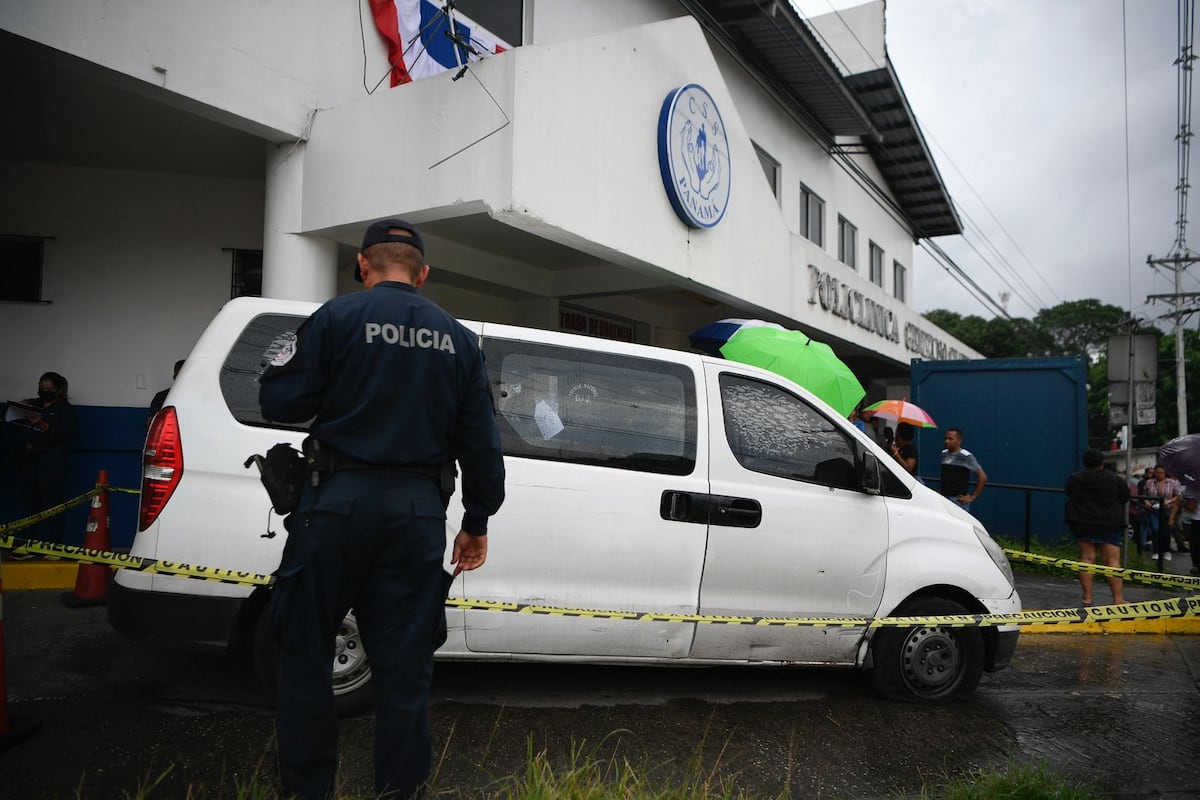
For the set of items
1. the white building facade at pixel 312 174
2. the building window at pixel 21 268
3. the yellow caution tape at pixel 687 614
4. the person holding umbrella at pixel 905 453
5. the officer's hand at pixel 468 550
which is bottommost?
the yellow caution tape at pixel 687 614

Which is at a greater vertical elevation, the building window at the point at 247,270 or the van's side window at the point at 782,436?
the building window at the point at 247,270

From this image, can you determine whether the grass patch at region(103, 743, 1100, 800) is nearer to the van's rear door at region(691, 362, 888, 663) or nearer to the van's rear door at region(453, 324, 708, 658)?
the van's rear door at region(453, 324, 708, 658)

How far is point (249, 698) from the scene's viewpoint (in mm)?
3689

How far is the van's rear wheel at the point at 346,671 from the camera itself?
3.36 metres

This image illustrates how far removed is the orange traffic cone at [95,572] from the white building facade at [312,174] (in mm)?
1669

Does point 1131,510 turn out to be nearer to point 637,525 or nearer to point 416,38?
point 637,525

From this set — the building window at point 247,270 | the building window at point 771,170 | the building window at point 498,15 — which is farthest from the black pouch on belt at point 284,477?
the building window at point 771,170

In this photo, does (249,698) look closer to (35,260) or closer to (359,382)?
(359,382)

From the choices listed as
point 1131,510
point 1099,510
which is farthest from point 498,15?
point 1131,510

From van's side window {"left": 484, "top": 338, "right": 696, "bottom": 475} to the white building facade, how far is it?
225 cm

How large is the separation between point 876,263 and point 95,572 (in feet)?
59.0

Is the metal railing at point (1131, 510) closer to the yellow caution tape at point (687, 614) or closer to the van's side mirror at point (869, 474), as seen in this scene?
the yellow caution tape at point (687, 614)

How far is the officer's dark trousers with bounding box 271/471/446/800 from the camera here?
7.57ft

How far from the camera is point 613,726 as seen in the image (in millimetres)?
3652
